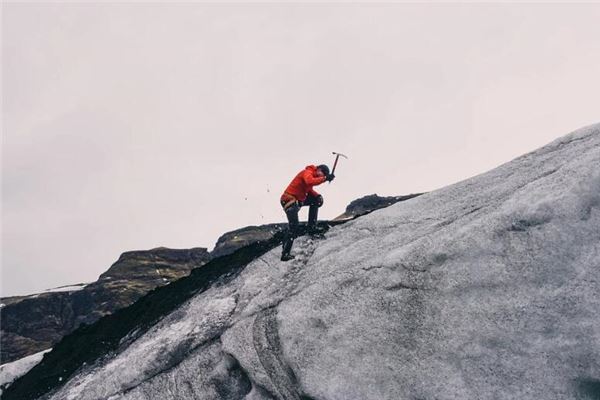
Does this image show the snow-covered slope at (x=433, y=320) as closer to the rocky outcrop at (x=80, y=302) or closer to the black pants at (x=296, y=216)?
the black pants at (x=296, y=216)

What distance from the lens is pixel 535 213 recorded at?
14.0 m

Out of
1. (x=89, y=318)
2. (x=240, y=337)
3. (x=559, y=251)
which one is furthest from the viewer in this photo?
(x=89, y=318)

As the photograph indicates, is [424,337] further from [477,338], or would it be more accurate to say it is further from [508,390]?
[508,390]

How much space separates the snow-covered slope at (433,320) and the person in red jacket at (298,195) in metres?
2.24

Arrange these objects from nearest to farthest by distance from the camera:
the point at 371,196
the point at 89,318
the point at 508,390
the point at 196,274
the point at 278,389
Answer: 1. the point at 508,390
2. the point at 278,389
3. the point at 196,274
4. the point at 89,318
5. the point at 371,196

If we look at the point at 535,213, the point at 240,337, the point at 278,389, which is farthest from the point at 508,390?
the point at 240,337

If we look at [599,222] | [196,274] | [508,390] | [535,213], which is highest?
[196,274]

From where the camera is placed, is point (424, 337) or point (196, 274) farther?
point (196, 274)

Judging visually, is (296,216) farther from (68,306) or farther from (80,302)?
(68,306)

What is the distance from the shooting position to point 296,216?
2034 cm

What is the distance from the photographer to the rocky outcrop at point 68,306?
81.6 meters

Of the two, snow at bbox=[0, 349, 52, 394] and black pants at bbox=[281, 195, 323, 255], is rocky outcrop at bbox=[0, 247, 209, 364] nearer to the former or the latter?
snow at bbox=[0, 349, 52, 394]

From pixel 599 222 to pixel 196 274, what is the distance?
16079 mm

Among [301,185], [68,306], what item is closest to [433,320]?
[301,185]
